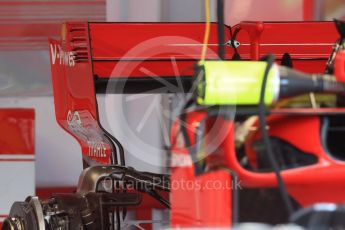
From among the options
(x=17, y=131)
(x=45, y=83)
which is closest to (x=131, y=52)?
(x=17, y=131)

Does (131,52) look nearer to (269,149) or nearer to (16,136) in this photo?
(16,136)

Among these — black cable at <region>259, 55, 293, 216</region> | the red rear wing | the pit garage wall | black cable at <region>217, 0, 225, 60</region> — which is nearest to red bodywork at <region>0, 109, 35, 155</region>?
the pit garage wall

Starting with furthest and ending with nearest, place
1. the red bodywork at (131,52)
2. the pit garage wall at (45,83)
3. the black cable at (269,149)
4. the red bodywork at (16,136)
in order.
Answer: the pit garage wall at (45,83) → the red bodywork at (16,136) → the red bodywork at (131,52) → the black cable at (269,149)

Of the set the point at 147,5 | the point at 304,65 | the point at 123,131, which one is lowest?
the point at 123,131

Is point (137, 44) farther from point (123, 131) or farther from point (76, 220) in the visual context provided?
point (76, 220)

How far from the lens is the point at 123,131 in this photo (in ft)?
12.0

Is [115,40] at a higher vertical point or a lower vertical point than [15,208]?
higher

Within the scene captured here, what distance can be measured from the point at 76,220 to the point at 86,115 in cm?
57

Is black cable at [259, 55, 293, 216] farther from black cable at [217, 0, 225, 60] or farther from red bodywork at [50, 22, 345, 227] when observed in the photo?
red bodywork at [50, 22, 345, 227]

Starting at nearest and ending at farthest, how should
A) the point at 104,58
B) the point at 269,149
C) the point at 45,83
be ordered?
the point at 269,149, the point at 104,58, the point at 45,83

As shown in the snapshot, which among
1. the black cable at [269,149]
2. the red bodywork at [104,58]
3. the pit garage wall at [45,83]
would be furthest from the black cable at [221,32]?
the pit garage wall at [45,83]

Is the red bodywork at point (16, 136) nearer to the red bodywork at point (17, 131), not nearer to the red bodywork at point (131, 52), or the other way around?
the red bodywork at point (17, 131)

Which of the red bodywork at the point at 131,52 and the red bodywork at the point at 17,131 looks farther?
the red bodywork at the point at 17,131

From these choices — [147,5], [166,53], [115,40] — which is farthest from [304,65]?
[147,5]
